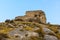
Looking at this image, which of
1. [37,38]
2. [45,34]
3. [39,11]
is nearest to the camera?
[37,38]

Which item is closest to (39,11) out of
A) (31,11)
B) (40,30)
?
(31,11)

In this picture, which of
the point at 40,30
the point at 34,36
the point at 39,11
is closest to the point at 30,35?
the point at 34,36

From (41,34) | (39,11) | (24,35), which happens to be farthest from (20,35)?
(39,11)

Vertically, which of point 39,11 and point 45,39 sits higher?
point 39,11

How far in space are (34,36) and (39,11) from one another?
40069 millimetres

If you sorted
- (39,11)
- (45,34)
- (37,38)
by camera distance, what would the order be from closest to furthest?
1. (37,38)
2. (45,34)
3. (39,11)

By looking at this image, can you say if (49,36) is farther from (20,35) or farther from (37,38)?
(20,35)

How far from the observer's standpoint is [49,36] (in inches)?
1205

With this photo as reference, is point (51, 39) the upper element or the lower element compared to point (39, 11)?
lower

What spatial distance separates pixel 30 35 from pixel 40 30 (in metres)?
2.55

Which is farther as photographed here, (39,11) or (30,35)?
(39,11)

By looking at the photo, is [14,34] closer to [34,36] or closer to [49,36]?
[34,36]

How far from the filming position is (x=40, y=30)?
31875mm

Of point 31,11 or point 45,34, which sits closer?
point 45,34
